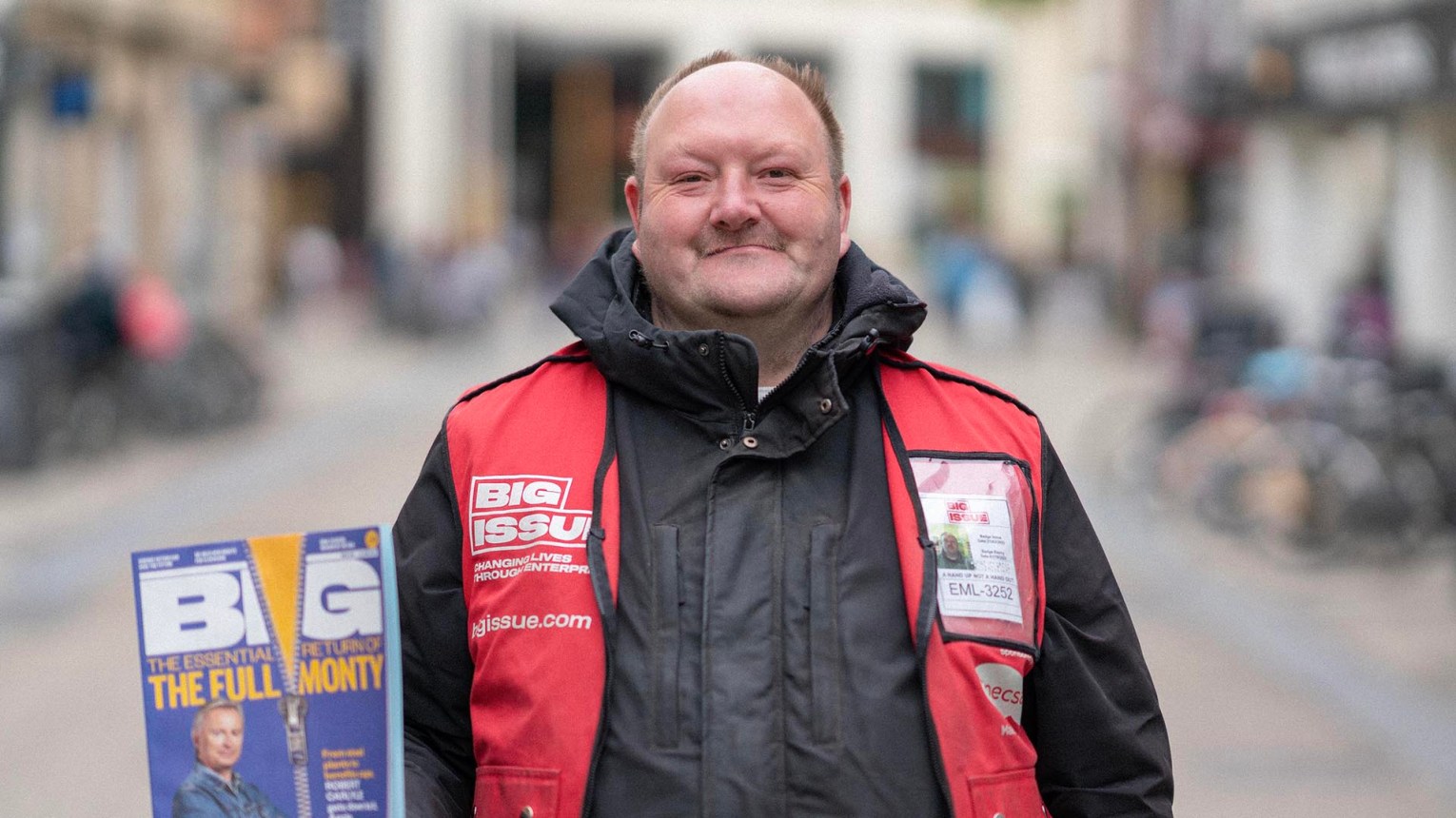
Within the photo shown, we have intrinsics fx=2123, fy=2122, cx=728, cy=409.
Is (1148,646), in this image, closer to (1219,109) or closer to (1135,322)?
(1219,109)

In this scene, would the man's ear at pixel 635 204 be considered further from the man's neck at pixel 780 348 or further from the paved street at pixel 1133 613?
the paved street at pixel 1133 613

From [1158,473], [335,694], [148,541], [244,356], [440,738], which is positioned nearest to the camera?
[335,694]

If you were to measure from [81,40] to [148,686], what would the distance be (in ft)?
68.1

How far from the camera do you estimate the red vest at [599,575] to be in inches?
100

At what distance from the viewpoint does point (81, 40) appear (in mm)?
21984

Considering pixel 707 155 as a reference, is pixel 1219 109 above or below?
above

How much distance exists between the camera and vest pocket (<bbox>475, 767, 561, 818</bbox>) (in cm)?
253

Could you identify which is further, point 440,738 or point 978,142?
point 978,142

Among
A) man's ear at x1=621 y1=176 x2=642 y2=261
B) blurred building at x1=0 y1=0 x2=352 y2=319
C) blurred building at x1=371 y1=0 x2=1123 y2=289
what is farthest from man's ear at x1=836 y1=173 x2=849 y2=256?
blurred building at x1=371 y1=0 x2=1123 y2=289

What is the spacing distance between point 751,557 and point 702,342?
0.27 metres

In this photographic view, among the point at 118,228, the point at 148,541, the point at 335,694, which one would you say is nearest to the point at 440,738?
the point at 335,694

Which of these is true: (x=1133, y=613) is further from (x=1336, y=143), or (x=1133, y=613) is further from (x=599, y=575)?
(x=1336, y=143)

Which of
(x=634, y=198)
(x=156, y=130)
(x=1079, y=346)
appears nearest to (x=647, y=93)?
(x=1079, y=346)

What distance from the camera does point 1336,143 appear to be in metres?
21.8
